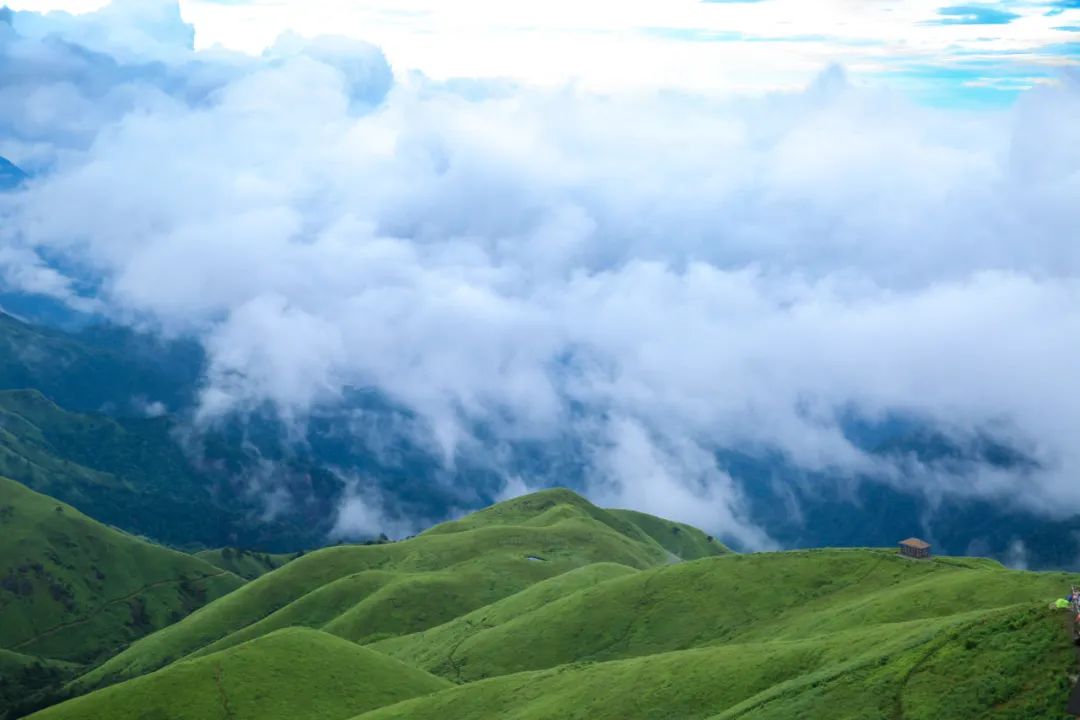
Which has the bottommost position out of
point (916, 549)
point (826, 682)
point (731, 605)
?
point (731, 605)

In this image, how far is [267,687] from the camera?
145m

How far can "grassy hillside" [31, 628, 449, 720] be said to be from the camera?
139 meters

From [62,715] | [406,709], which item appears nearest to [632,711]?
[406,709]

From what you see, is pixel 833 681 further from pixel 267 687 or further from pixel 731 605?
pixel 267 687

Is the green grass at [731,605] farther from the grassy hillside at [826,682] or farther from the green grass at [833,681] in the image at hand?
the green grass at [833,681]

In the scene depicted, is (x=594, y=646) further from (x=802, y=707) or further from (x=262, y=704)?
(x=802, y=707)

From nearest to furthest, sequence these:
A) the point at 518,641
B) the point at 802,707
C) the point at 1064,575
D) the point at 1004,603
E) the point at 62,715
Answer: the point at 802,707, the point at 1004,603, the point at 1064,575, the point at 62,715, the point at 518,641

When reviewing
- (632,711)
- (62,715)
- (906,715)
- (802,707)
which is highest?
(906,715)

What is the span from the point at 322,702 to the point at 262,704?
868cm

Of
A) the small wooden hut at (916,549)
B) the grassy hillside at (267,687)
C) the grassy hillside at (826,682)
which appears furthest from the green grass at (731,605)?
the grassy hillside at (826,682)

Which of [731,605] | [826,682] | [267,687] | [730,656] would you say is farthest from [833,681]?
[267,687]

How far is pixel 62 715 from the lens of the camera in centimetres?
13950

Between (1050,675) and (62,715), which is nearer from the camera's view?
(1050,675)

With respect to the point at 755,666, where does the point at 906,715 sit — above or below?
above
